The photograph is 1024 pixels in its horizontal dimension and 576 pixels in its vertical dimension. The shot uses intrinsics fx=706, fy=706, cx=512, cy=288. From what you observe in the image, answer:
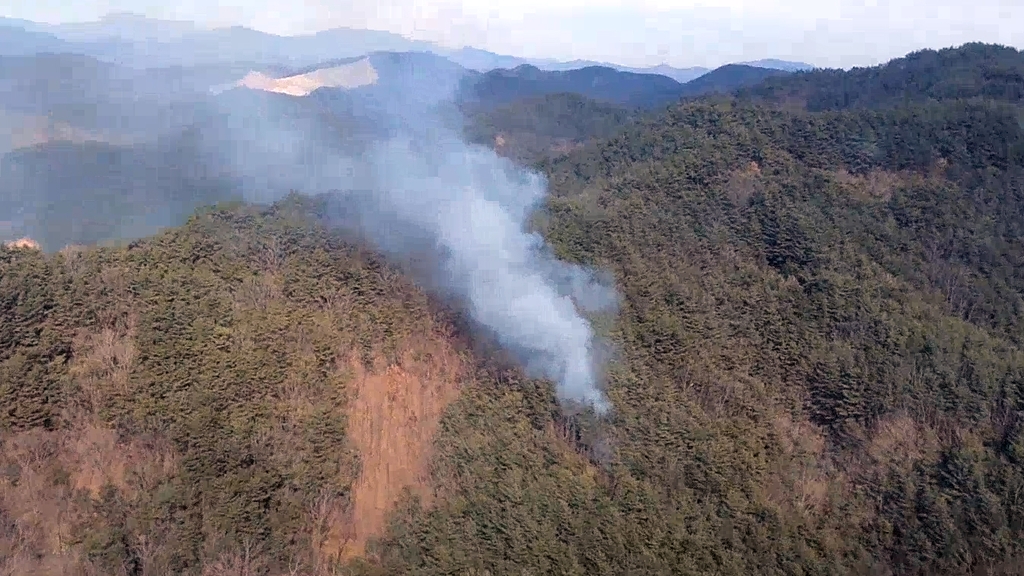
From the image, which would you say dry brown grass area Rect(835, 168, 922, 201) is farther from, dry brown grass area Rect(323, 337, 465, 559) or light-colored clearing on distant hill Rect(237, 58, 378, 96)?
→ light-colored clearing on distant hill Rect(237, 58, 378, 96)

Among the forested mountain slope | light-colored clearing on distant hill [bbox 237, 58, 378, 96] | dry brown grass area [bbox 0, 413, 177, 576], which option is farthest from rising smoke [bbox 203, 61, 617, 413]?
light-colored clearing on distant hill [bbox 237, 58, 378, 96]

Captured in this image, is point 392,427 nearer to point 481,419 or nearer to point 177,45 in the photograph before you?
point 481,419

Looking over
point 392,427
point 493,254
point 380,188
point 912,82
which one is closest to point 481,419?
point 392,427

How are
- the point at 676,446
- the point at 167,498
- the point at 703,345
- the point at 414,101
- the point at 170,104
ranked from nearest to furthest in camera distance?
1. the point at 167,498
2. the point at 676,446
3. the point at 703,345
4. the point at 170,104
5. the point at 414,101

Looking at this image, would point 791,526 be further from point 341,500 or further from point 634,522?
point 341,500

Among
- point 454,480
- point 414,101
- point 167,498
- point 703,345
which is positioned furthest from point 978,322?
point 414,101

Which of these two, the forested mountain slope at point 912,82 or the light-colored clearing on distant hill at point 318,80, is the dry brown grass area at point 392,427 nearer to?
the forested mountain slope at point 912,82
